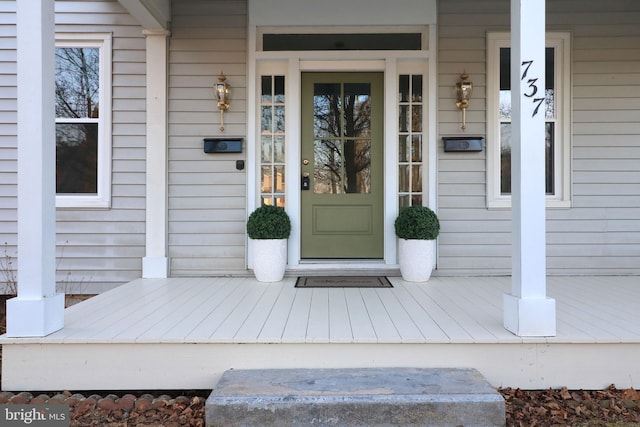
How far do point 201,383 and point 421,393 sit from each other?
1.24 m

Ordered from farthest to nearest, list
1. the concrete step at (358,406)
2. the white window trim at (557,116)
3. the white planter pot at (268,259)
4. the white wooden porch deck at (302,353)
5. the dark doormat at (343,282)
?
the white window trim at (557,116) → the white planter pot at (268,259) → the dark doormat at (343,282) → the white wooden porch deck at (302,353) → the concrete step at (358,406)

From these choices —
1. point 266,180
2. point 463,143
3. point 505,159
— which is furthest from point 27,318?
point 505,159

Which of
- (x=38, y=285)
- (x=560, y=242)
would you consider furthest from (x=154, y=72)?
(x=560, y=242)

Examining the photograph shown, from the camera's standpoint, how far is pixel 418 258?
12.9 feet

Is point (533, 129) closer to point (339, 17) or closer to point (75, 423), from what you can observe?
point (339, 17)

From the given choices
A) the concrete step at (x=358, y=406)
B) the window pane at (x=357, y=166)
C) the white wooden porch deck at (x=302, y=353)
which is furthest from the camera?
the window pane at (x=357, y=166)

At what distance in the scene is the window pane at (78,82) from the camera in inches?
167

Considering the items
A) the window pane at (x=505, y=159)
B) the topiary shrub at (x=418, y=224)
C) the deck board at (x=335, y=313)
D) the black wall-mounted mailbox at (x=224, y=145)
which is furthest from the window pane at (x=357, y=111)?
the deck board at (x=335, y=313)

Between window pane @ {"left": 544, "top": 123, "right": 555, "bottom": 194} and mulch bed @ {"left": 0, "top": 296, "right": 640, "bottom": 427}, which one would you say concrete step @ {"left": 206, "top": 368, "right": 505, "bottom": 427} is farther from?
window pane @ {"left": 544, "top": 123, "right": 555, "bottom": 194}

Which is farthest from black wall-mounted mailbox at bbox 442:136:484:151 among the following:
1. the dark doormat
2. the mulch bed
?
the mulch bed

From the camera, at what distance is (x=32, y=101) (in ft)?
8.16

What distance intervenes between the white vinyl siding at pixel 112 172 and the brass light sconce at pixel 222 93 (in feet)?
2.52

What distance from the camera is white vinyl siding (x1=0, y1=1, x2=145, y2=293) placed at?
4180mm

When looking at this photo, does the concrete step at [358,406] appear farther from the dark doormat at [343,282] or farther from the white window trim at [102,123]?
the white window trim at [102,123]
